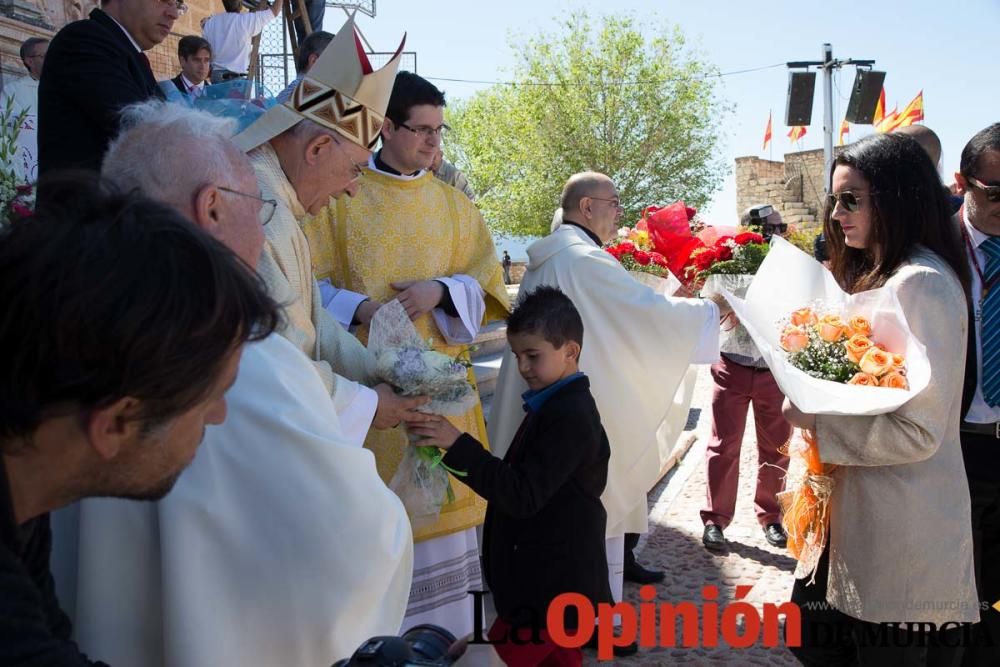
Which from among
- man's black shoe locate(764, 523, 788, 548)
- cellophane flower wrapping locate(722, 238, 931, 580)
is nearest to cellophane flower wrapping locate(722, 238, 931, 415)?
cellophane flower wrapping locate(722, 238, 931, 580)

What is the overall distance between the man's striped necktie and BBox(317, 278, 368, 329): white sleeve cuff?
2160mm

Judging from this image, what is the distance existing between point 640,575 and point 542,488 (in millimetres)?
2389

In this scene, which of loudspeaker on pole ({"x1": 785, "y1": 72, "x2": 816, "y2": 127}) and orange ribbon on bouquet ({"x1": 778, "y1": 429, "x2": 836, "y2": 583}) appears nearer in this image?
orange ribbon on bouquet ({"x1": 778, "y1": 429, "x2": 836, "y2": 583})

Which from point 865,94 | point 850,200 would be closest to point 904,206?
point 850,200

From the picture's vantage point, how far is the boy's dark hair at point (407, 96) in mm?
3383

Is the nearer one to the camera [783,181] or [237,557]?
[237,557]

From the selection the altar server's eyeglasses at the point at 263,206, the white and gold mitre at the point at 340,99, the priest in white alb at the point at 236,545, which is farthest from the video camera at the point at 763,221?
the priest in white alb at the point at 236,545

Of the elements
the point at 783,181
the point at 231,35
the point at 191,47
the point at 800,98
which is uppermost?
the point at 231,35

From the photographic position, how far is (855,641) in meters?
2.68

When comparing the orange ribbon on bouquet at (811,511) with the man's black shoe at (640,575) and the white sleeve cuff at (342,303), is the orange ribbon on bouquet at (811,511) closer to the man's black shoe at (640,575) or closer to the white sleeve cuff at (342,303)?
the white sleeve cuff at (342,303)

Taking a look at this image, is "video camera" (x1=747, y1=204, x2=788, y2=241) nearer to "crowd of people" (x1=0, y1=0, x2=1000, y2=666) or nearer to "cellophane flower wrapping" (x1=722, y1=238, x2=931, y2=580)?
"crowd of people" (x1=0, y1=0, x2=1000, y2=666)

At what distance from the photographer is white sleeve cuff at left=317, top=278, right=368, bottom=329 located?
318cm

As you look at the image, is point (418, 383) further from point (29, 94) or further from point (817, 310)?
point (29, 94)

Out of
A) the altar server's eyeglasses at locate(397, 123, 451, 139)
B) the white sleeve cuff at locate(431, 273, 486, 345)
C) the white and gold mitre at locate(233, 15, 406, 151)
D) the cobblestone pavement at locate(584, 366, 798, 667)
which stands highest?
the white and gold mitre at locate(233, 15, 406, 151)
